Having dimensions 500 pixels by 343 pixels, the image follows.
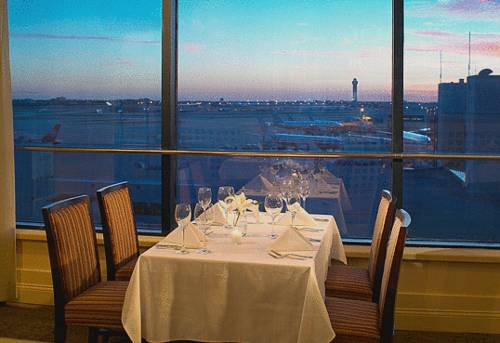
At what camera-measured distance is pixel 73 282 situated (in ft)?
10.2

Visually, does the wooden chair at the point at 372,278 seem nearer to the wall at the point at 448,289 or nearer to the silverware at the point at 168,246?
the wall at the point at 448,289

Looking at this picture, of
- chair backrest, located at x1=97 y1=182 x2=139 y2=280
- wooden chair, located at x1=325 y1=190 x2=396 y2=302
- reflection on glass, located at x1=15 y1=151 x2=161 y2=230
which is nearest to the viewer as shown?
wooden chair, located at x1=325 y1=190 x2=396 y2=302

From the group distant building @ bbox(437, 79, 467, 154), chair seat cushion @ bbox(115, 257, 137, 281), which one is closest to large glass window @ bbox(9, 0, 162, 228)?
chair seat cushion @ bbox(115, 257, 137, 281)

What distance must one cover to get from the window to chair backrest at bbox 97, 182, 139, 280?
29.8 inches

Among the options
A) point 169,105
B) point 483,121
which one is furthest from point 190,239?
point 483,121

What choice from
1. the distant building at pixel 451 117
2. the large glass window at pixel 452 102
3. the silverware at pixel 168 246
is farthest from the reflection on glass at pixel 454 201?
the silverware at pixel 168 246

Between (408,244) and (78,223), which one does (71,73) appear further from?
(408,244)

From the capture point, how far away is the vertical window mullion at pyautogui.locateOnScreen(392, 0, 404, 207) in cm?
431

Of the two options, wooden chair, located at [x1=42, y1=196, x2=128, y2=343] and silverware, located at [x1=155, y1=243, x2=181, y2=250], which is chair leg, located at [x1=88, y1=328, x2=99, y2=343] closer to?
wooden chair, located at [x1=42, y1=196, x2=128, y2=343]

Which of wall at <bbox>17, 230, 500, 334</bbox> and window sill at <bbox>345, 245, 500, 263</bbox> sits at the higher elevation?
A: window sill at <bbox>345, 245, 500, 263</bbox>

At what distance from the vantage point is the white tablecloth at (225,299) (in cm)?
265

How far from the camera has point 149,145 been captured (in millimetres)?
4672

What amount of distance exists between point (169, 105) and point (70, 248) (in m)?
1.67

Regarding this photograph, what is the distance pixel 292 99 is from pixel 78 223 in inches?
76.7
